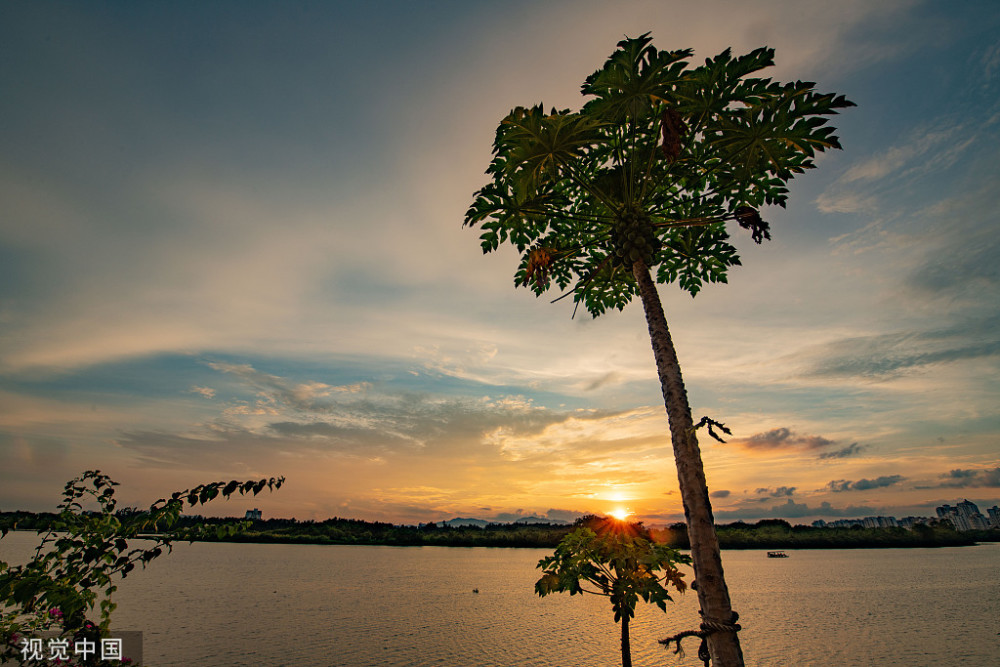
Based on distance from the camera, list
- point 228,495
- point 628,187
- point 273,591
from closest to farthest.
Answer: point 228,495 → point 628,187 → point 273,591

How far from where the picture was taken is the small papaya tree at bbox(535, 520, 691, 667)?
10.5m

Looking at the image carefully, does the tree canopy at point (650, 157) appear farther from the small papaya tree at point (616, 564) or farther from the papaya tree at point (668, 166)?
the small papaya tree at point (616, 564)

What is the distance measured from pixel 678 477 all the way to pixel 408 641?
86.0 feet

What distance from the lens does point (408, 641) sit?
25578 mm

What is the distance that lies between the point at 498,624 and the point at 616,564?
82.2 feet

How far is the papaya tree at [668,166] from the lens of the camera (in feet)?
20.7

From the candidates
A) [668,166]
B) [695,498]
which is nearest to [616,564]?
[695,498]

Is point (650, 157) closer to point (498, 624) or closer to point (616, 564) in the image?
point (616, 564)

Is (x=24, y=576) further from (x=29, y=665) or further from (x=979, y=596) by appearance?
(x=979, y=596)

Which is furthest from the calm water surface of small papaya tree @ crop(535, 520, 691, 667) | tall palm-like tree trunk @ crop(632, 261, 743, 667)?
tall palm-like tree trunk @ crop(632, 261, 743, 667)

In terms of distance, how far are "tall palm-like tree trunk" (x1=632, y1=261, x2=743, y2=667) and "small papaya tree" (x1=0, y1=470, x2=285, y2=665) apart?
17.7ft

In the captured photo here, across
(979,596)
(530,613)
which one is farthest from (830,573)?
(530,613)

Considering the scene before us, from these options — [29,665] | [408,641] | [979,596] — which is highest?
[29,665]

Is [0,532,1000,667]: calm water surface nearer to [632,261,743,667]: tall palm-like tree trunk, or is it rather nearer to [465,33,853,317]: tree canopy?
[632,261,743,667]: tall palm-like tree trunk
